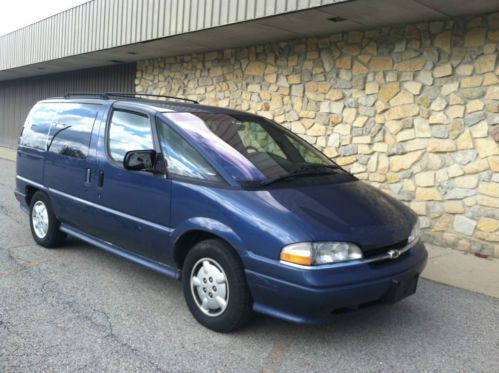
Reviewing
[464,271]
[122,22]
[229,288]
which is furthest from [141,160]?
[122,22]

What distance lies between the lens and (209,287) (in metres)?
3.53

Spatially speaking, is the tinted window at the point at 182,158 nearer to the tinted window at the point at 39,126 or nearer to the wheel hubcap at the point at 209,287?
the wheel hubcap at the point at 209,287

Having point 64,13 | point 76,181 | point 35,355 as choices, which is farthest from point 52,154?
point 64,13

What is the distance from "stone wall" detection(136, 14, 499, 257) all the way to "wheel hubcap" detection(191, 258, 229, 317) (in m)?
4.10

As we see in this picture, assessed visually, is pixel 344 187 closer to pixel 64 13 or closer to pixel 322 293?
pixel 322 293

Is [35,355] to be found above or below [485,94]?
below

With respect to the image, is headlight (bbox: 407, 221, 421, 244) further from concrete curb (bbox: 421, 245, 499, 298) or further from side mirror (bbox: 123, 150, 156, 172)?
side mirror (bbox: 123, 150, 156, 172)

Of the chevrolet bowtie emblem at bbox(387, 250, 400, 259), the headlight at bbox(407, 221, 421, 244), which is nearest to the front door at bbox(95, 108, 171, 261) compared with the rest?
the chevrolet bowtie emblem at bbox(387, 250, 400, 259)

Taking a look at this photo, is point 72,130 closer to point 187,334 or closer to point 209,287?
point 209,287

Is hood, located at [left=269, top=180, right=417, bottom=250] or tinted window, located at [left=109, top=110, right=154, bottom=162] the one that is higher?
tinted window, located at [left=109, top=110, right=154, bottom=162]

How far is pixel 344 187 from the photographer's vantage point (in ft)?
12.9

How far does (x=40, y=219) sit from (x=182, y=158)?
2.66 metres

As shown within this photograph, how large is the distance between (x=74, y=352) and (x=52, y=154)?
2.78 meters

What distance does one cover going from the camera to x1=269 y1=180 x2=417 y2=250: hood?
321cm
